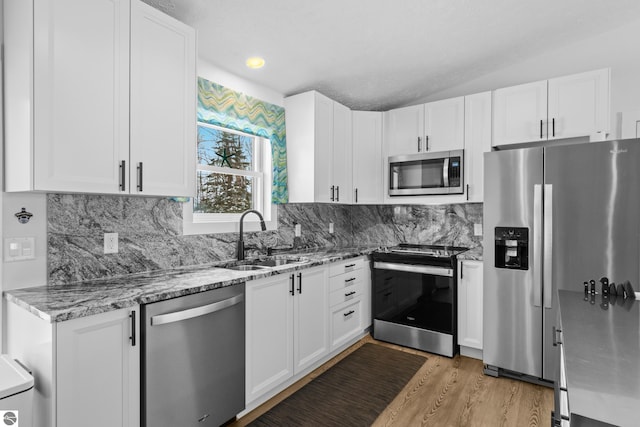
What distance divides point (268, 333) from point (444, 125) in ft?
8.38

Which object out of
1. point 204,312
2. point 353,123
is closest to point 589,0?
point 353,123

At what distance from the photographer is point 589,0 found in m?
2.63

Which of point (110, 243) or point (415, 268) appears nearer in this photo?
point (110, 243)

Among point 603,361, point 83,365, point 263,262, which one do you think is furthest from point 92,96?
point 603,361

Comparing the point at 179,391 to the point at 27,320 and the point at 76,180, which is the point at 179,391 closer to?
the point at 27,320

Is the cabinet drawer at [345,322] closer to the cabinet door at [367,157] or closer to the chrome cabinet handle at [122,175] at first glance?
the cabinet door at [367,157]

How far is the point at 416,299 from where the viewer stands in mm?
3242

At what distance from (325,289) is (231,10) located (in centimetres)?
209

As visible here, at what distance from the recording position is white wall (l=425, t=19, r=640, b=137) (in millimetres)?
3045

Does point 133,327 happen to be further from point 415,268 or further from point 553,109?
point 553,109

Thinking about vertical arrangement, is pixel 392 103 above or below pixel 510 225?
above

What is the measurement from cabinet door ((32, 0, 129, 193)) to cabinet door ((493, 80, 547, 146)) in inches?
117

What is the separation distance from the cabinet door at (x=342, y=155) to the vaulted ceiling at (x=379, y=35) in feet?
0.83

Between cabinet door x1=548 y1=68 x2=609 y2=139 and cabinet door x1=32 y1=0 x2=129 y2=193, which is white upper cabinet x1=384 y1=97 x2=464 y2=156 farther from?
cabinet door x1=32 y1=0 x2=129 y2=193
